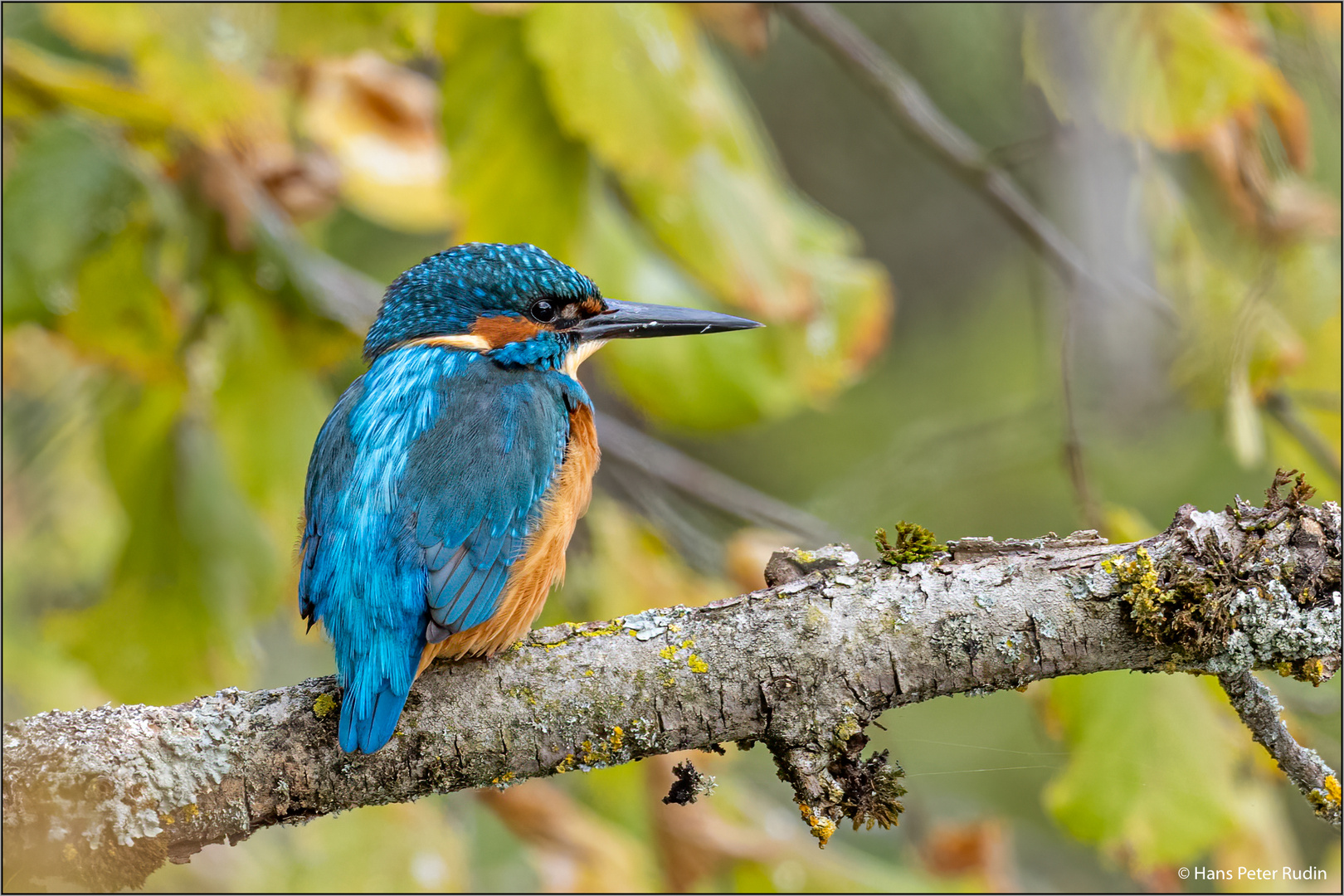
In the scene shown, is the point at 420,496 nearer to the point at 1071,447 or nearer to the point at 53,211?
the point at 53,211

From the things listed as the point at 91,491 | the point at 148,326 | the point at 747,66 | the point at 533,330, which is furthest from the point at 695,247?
the point at 747,66

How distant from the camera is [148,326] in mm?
2535

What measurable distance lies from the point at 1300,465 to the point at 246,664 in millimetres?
2735

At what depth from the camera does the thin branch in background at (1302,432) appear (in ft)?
8.32

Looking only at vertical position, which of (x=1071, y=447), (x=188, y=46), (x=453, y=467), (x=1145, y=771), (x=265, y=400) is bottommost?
(x=1145, y=771)

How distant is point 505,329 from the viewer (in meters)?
2.48

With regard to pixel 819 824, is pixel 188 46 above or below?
above

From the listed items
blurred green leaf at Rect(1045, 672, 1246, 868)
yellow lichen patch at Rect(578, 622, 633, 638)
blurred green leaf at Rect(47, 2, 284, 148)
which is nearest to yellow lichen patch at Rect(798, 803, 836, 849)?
yellow lichen patch at Rect(578, 622, 633, 638)

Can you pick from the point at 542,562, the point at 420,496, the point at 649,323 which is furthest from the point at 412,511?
the point at 649,323

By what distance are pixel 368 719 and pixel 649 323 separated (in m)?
1.22

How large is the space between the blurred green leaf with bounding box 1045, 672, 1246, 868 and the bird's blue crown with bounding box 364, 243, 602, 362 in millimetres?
1502

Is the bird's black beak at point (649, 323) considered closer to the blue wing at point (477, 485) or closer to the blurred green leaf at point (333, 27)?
the blue wing at point (477, 485)

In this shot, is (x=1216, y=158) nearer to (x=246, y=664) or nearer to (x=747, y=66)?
(x=246, y=664)

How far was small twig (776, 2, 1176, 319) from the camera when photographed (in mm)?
2885
